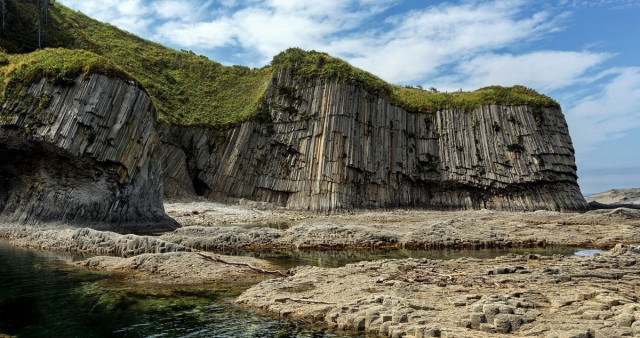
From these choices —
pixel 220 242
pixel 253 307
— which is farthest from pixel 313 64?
pixel 253 307

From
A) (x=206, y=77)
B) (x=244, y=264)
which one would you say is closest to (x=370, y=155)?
(x=206, y=77)

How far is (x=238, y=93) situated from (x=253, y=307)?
65162 millimetres

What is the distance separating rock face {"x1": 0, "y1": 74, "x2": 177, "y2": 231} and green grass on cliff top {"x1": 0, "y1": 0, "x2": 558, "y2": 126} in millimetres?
24890

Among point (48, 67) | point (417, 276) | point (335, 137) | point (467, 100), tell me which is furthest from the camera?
point (467, 100)

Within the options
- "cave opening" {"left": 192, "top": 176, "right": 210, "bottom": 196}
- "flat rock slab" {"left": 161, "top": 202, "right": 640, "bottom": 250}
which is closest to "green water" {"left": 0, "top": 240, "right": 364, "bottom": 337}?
"flat rock slab" {"left": 161, "top": 202, "right": 640, "bottom": 250}

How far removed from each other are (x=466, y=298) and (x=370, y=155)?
53.3 metres

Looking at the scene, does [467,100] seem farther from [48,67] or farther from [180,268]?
[180,268]

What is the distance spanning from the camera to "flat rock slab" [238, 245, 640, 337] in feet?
32.4

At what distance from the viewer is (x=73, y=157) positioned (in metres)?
33.3

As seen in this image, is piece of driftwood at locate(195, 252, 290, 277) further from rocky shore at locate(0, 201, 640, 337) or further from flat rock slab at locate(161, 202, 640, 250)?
flat rock slab at locate(161, 202, 640, 250)

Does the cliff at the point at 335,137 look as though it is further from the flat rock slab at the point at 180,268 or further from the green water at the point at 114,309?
the green water at the point at 114,309

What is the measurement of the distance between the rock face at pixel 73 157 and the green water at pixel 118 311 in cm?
1619

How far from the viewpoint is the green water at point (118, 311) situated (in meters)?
10.9

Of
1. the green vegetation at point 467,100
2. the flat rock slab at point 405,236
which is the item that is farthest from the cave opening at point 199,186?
the flat rock slab at point 405,236
